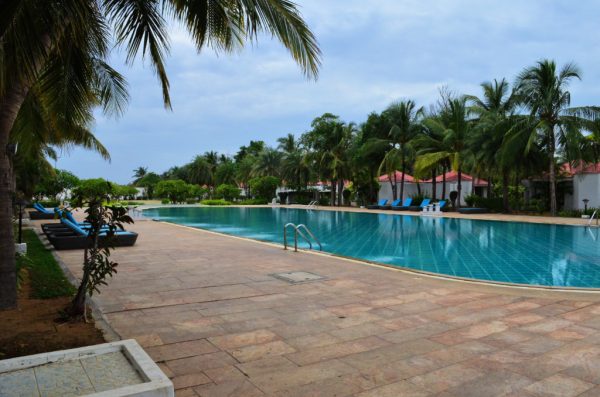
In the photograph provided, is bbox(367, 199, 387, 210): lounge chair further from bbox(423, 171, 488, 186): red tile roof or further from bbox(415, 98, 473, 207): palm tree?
bbox(415, 98, 473, 207): palm tree

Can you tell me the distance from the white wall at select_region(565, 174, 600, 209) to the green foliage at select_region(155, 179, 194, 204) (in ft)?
125

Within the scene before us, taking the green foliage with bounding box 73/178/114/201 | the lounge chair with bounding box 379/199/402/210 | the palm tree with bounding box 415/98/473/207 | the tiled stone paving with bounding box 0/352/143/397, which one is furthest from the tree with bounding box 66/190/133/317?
the lounge chair with bounding box 379/199/402/210

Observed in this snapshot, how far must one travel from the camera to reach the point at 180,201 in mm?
51000

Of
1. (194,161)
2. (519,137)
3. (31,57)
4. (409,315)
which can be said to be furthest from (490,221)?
(194,161)

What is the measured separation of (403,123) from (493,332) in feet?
94.2

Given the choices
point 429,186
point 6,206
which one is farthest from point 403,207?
point 6,206

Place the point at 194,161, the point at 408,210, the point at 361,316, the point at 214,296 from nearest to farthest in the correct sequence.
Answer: the point at 361,316
the point at 214,296
the point at 408,210
the point at 194,161

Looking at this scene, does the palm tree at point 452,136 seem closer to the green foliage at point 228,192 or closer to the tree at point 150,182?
the green foliage at point 228,192

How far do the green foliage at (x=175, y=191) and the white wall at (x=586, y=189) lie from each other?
3820cm

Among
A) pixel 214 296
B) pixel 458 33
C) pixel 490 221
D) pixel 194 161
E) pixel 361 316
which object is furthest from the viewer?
pixel 194 161

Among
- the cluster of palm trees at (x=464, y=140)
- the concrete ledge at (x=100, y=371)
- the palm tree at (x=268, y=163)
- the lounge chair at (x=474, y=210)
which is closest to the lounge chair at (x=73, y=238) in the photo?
the concrete ledge at (x=100, y=371)

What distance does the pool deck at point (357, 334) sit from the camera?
324 cm

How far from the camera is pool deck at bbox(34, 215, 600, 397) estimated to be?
10.6ft

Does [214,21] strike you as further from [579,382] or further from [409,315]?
[579,382]
